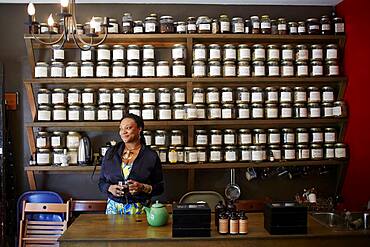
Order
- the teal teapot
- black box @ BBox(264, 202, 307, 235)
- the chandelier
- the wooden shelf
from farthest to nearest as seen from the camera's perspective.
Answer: the wooden shelf → the teal teapot → black box @ BBox(264, 202, 307, 235) → the chandelier

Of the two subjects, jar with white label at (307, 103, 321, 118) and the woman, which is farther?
jar with white label at (307, 103, 321, 118)

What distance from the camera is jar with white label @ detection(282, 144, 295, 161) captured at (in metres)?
3.89

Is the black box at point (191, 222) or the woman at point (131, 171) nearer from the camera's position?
the black box at point (191, 222)

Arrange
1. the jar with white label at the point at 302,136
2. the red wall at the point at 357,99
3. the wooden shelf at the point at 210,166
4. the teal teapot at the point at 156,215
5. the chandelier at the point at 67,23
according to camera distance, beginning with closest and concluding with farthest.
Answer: the chandelier at the point at 67,23
the teal teapot at the point at 156,215
the red wall at the point at 357,99
the wooden shelf at the point at 210,166
the jar with white label at the point at 302,136

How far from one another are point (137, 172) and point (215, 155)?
1.00 meters

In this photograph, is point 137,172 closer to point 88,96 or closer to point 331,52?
point 88,96

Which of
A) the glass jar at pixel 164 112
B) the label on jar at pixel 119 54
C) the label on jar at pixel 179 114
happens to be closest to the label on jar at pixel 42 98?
the label on jar at pixel 119 54

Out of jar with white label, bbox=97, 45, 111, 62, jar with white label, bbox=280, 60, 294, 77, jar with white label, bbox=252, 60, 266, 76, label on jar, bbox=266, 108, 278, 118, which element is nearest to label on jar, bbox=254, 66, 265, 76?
jar with white label, bbox=252, 60, 266, 76

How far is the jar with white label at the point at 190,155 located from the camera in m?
3.76

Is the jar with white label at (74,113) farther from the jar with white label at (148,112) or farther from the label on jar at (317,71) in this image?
the label on jar at (317,71)

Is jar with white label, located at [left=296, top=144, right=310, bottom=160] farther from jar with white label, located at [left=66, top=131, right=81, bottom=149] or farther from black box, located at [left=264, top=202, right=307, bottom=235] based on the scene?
jar with white label, located at [left=66, top=131, right=81, bottom=149]

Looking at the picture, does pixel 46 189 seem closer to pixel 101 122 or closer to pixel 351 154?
pixel 101 122

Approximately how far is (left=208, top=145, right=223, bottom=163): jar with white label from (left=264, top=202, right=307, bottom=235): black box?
144cm

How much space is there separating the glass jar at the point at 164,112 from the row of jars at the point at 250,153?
255mm
